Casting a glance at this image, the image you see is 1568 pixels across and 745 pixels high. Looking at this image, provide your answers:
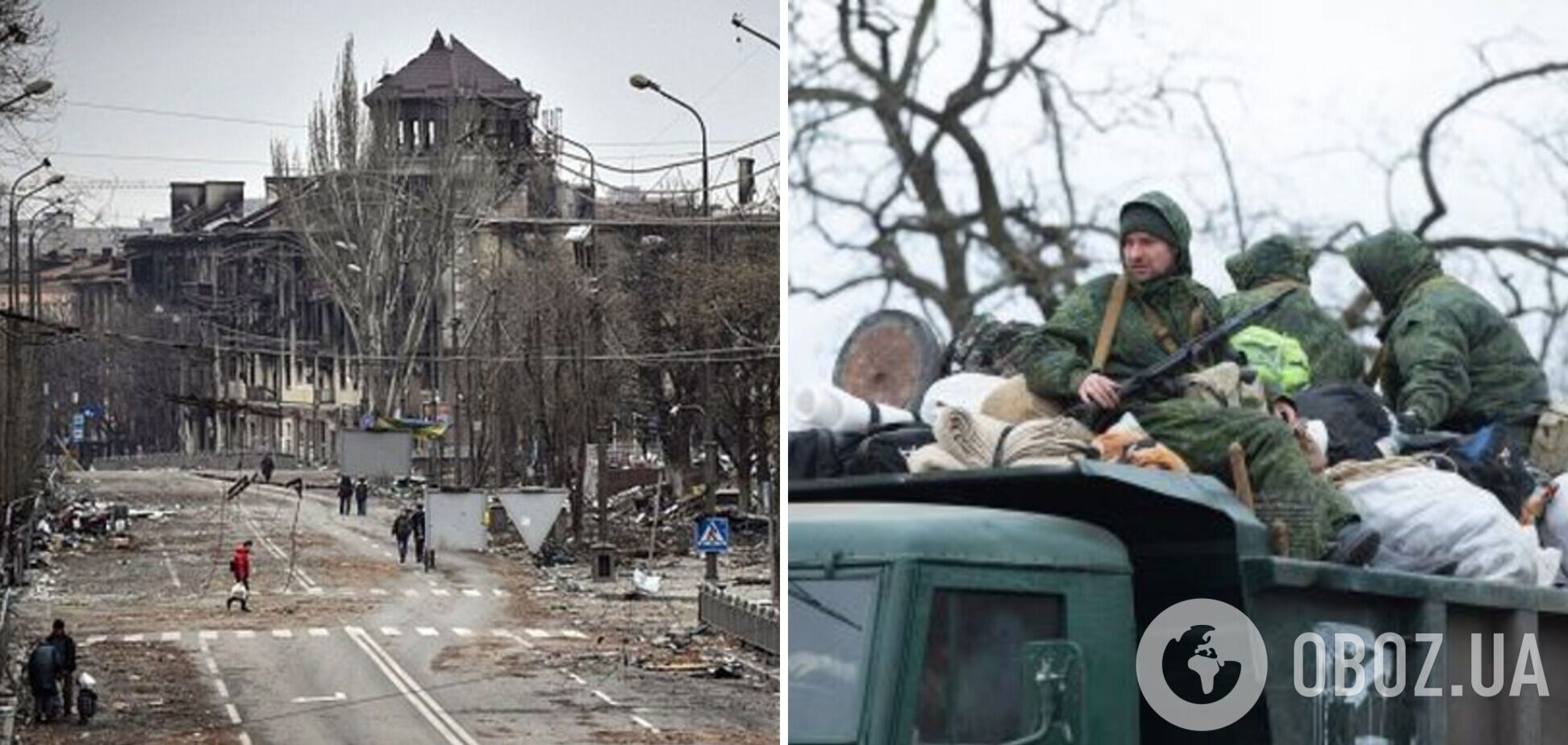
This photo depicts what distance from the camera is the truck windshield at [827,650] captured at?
2.85 metres

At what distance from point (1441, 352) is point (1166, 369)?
1.74 feet

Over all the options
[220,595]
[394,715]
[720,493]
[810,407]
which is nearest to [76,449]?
[220,595]

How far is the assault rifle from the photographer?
3160 mm

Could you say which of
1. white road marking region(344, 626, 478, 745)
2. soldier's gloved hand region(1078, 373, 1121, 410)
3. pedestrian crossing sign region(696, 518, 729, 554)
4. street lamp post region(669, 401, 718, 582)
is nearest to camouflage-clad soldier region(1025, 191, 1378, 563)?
soldier's gloved hand region(1078, 373, 1121, 410)

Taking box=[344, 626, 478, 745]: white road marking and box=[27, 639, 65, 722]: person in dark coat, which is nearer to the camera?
box=[27, 639, 65, 722]: person in dark coat

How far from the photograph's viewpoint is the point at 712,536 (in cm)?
612

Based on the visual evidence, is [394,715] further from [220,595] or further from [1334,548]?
[1334,548]

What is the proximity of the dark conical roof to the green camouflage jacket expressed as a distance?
2.95 m

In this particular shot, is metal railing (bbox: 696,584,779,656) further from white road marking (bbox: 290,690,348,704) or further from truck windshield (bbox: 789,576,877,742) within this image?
truck windshield (bbox: 789,576,877,742)

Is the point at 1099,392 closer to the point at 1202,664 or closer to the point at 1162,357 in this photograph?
the point at 1162,357

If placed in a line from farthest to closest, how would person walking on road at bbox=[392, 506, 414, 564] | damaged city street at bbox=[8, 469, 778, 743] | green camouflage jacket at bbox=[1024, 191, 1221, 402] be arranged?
Answer: 1. person walking on road at bbox=[392, 506, 414, 564]
2. damaged city street at bbox=[8, 469, 778, 743]
3. green camouflage jacket at bbox=[1024, 191, 1221, 402]

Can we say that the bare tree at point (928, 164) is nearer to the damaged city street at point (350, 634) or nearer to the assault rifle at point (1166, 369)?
the assault rifle at point (1166, 369)

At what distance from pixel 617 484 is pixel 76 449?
1.32 meters

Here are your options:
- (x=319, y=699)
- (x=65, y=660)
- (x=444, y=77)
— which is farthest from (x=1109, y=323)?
(x=65, y=660)
